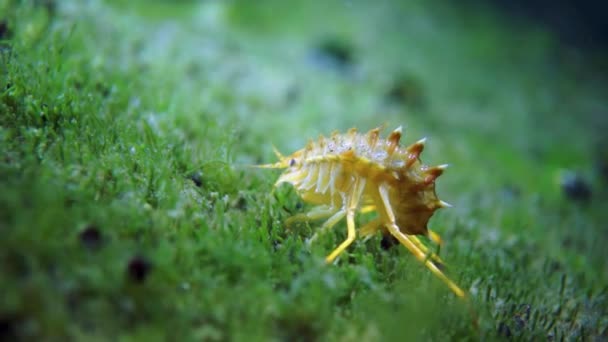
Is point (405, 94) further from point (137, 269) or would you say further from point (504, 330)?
point (137, 269)

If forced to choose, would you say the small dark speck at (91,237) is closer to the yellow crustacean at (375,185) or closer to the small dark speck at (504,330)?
the yellow crustacean at (375,185)

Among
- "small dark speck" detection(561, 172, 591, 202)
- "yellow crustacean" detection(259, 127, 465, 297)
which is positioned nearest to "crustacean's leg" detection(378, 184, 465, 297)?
"yellow crustacean" detection(259, 127, 465, 297)

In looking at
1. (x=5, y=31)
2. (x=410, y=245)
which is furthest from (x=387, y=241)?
(x=5, y=31)

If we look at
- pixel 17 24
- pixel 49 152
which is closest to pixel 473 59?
pixel 17 24

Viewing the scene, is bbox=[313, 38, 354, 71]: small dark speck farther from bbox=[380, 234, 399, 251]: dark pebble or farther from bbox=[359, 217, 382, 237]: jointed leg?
bbox=[359, 217, 382, 237]: jointed leg

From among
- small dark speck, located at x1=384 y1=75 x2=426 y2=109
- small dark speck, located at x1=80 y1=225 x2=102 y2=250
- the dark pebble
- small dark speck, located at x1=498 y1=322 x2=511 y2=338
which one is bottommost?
small dark speck, located at x1=498 y1=322 x2=511 y2=338

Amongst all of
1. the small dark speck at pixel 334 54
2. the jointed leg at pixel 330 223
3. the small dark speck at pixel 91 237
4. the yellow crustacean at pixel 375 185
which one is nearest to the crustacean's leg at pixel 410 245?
the yellow crustacean at pixel 375 185
